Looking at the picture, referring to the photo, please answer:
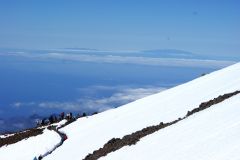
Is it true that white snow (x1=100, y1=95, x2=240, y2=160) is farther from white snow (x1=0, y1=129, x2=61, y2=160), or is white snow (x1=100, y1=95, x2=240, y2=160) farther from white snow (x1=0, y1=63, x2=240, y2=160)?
white snow (x1=0, y1=129, x2=61, y2=160)

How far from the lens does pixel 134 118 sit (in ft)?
136

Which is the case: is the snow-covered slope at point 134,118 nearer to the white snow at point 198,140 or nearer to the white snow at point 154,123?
the white snow at point 154,123

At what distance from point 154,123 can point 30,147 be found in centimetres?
1241

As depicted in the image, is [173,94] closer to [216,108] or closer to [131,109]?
[131,109]

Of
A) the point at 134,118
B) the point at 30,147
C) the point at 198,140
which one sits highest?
the point at 134,118

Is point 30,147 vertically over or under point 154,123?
over

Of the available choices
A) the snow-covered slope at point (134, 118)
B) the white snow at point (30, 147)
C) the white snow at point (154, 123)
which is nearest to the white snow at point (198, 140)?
the white snow at point (154, 123)

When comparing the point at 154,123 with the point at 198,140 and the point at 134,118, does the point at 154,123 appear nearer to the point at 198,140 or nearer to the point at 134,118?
the point at 134,118

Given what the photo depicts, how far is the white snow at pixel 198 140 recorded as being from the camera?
17411mm

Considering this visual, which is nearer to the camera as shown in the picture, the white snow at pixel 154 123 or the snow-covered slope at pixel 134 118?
the white snow at pixel 154 123

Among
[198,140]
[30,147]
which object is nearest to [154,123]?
[30,147]

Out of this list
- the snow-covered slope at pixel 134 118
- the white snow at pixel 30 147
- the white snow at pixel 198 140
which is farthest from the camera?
the white snow at pixel 30 147

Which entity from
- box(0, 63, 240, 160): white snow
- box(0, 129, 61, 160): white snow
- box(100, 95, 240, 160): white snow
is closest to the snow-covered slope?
box(0, 63, 240, 160): white snow

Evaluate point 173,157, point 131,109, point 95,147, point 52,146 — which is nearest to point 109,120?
point 131,109
